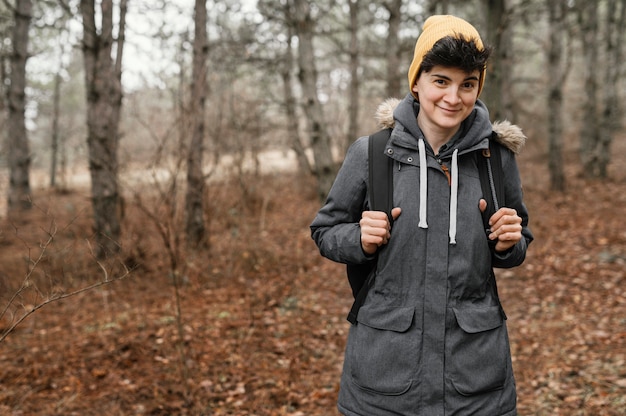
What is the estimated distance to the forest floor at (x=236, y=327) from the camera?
158 inches

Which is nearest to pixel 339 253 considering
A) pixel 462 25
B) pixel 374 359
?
pixel 374 359

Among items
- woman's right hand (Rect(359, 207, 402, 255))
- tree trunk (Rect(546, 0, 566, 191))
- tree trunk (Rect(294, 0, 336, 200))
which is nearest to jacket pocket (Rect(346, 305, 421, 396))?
woman's right hand (Rect(359, 207, 402, 255))

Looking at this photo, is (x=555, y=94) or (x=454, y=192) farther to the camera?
(x=555, y=94)

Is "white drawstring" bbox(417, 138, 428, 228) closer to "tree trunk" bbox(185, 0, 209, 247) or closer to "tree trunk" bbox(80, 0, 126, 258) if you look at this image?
"tree trunk" bbox(80, 0, 126, 258)

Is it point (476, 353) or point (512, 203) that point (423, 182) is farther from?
point (476, 353)

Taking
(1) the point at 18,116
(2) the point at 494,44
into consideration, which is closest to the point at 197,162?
(2) the point at 494,44

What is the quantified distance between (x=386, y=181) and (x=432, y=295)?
0.47 meters

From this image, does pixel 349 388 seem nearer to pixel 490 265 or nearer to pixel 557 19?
pixel 490 265

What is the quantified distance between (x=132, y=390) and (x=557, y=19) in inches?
430

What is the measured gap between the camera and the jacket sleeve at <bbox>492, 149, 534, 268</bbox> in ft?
6.39

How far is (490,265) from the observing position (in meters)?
1.94

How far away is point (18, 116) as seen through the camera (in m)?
12.5

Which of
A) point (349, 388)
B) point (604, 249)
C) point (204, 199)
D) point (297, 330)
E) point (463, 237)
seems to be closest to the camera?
point (463, 237)

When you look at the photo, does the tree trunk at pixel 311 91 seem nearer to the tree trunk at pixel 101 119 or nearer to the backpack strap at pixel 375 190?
the tree trunk at pixel 101 119
